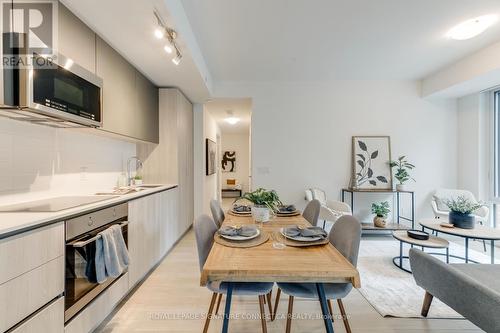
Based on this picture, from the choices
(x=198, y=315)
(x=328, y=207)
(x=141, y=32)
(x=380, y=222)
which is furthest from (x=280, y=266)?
(x=380, y=222)

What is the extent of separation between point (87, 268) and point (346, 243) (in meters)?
1.78

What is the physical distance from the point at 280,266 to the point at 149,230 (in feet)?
6.00

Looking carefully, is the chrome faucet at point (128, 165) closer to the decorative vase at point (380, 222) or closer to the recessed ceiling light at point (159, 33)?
the recessed ceiling light at point (159, 33)

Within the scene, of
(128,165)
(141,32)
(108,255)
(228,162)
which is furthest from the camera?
(228,162)

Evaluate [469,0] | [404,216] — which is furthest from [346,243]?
[404,216]

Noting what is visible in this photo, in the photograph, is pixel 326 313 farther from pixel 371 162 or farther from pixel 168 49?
pixel 371 162

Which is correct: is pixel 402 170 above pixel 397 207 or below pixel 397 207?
Result: above

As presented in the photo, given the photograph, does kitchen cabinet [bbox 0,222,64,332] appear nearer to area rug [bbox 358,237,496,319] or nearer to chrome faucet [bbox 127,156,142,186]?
chrome faucet [bbox 127,156,142,186]

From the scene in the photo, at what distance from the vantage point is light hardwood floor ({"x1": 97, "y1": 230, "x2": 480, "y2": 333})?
1693 mm

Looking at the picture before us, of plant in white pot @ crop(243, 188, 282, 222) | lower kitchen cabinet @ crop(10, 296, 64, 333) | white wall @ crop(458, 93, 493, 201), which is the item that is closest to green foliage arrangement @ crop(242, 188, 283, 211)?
plant in white pot @ crop(243, 188, 282, 222)

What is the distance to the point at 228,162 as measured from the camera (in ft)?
27.8

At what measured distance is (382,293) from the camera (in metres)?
2.14

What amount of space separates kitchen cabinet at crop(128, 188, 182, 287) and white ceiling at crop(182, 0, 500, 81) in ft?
6.52

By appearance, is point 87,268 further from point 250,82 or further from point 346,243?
point 250,82
